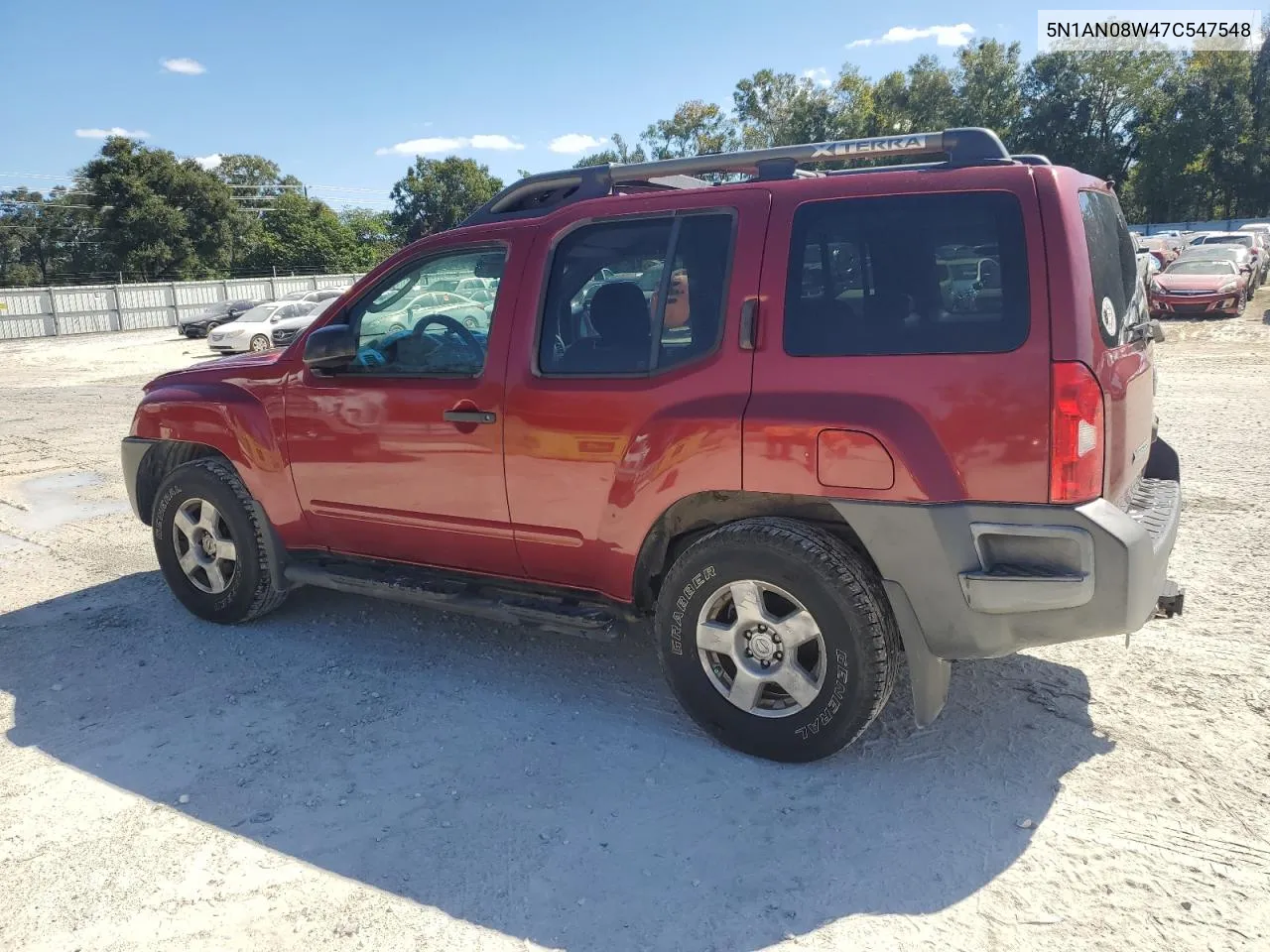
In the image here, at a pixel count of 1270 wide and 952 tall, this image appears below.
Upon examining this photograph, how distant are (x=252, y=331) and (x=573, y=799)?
1000 inches

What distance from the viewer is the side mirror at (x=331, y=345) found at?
421cm

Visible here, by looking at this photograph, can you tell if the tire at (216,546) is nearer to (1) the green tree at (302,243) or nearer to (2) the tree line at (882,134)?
(2) the tree line at (882,134)

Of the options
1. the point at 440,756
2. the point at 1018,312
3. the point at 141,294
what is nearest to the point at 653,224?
the point at 1018,312

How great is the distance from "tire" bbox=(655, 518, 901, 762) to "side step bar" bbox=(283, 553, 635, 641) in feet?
1.01

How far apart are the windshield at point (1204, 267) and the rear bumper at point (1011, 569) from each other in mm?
22023

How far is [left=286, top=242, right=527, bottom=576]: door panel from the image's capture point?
395 cm

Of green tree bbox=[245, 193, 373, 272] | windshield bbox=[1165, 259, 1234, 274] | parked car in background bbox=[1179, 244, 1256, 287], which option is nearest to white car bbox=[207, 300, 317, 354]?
windshield bbox=[1165, 259, 1234, 274]

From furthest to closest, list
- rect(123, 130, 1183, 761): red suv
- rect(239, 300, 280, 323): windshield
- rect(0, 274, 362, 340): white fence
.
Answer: rect(0, 274, 362, 340): white fence < rect(239, 300, 280, 323): windshield < rect(123, 130, 1183, 761): red suv

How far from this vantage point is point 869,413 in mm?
3072

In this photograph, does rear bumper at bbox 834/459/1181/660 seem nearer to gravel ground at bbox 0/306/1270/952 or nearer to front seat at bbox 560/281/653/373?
gravel ground at bbox 0/306/1270/952

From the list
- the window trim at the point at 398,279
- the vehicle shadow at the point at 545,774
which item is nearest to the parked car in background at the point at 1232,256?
the vehicle shadow at the point at 545,774

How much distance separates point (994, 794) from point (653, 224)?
7.74ft

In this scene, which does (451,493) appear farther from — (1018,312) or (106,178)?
(106,178)

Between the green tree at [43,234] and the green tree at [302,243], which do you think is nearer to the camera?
the green tree at [43,234]
